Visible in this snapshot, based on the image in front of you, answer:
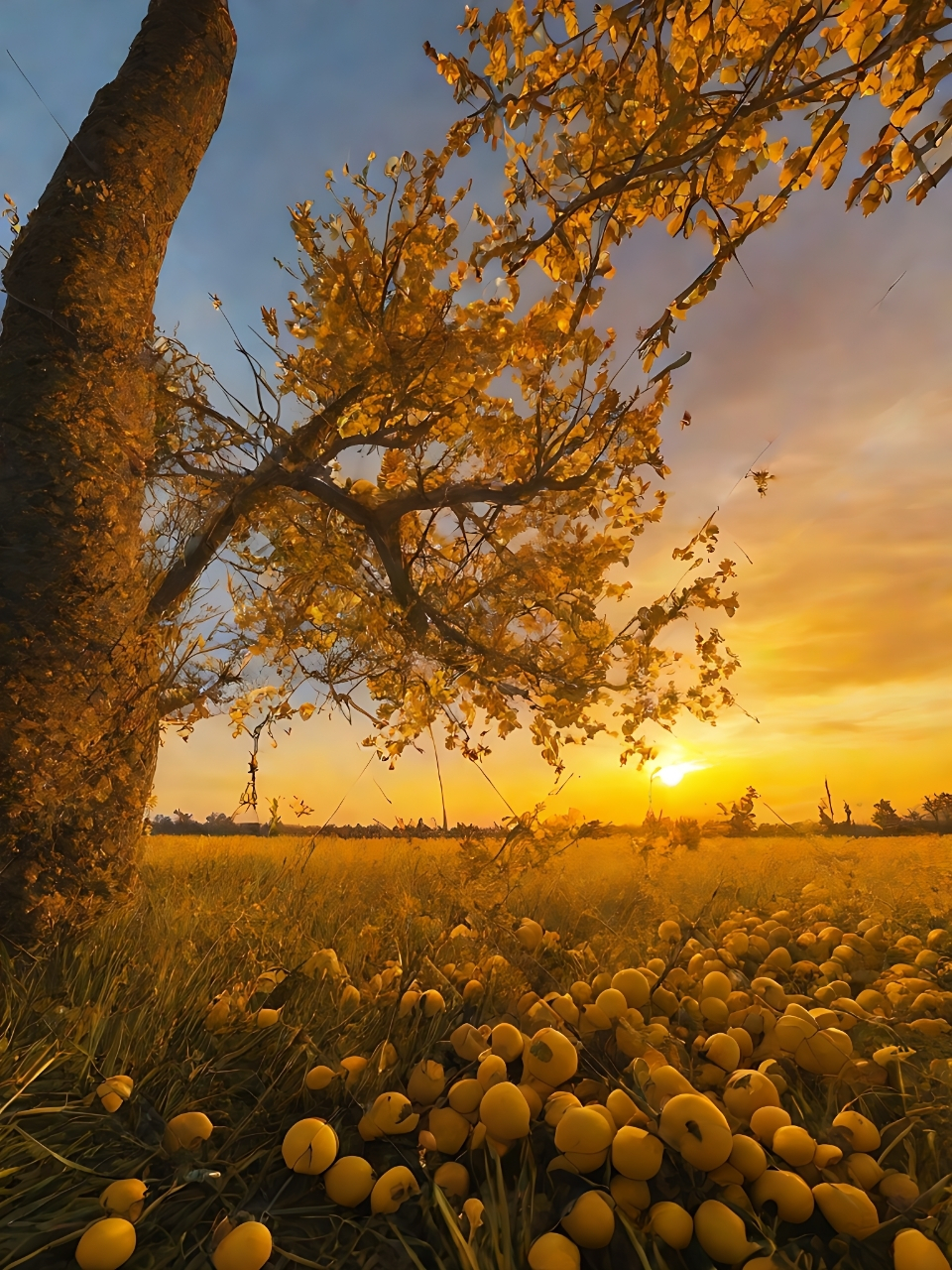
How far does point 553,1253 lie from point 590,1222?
11 centimetres

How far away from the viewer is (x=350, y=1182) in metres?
1.79

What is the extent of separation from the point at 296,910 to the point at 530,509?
11.5 ft

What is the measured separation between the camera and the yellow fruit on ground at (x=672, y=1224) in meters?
1.58

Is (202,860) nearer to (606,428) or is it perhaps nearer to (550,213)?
(606,428)

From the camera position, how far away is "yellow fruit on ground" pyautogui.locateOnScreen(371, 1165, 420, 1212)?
5.73 ft

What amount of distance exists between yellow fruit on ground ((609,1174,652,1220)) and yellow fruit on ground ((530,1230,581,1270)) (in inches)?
6.5

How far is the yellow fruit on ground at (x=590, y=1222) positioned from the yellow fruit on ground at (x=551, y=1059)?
34 centimetres

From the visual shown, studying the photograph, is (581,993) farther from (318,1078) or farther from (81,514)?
(81,514)

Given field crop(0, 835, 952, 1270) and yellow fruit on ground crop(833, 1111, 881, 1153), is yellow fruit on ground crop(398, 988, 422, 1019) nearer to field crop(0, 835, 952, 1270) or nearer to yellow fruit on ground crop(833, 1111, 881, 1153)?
field crop(0, 835, 952, 1270)

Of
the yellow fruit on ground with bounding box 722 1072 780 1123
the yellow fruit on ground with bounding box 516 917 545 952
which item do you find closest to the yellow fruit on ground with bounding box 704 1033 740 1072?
the yellow fruit on ground with bounding box 722 1072 780 1123

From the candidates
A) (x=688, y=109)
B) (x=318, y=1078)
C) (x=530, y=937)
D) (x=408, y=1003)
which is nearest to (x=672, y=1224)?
(x=318, y=1078)

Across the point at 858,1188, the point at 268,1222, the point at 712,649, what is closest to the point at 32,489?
the point at 268,1222

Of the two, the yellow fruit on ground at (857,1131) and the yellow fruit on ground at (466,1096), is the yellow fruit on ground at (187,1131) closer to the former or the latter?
the yellow fruit on ground at (466,1096)

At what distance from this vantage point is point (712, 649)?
5906 millimetres
